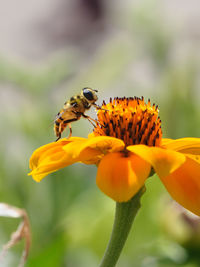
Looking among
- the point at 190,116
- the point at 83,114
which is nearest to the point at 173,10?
the point at 190,116

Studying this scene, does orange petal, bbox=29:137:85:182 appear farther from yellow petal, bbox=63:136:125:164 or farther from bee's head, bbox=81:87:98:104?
bee's head, bbox=81:87:98:104

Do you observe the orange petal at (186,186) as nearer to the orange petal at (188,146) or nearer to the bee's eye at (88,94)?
the orange petal at (188,146)

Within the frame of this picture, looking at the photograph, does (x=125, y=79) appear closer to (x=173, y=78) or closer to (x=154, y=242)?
(x=173, y=78)

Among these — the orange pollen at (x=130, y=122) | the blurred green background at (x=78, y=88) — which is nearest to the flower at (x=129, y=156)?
the orange pollen at (x=130, y=122)

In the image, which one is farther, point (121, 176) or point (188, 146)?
point (188, 146)

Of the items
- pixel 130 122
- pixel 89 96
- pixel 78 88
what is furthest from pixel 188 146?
pixel 78 88

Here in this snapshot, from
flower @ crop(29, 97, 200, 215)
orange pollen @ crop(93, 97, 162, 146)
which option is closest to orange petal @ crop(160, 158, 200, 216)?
flower @ crop(29, 97, 200, 215)

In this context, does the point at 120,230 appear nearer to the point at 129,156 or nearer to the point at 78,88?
the point at 129,156
